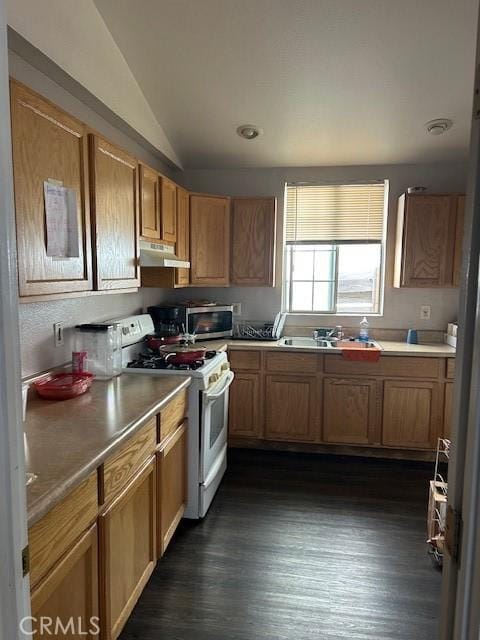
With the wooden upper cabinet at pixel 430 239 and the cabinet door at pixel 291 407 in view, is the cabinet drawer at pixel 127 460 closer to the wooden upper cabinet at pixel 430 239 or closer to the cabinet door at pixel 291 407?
the cabinet door at pixel 291 407

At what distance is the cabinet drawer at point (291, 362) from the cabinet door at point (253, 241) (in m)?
0.66

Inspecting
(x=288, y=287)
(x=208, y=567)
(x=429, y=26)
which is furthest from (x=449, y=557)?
(x=288, y=287)

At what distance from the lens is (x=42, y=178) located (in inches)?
57.9

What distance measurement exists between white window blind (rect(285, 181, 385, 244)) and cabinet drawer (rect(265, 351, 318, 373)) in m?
1.16

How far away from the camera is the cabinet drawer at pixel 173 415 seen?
2002 millimetres

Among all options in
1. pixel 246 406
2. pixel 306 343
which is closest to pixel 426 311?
pixel 306 343

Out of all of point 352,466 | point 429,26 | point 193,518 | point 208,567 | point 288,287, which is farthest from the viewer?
point 288,287

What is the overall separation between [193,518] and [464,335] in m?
2.26

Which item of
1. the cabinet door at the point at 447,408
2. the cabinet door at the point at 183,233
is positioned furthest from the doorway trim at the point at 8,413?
the cabinet door at the point at 447,408

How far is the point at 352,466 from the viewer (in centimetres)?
337

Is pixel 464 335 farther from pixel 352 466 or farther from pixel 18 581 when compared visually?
pixel 352 466

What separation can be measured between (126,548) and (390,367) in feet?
8.00

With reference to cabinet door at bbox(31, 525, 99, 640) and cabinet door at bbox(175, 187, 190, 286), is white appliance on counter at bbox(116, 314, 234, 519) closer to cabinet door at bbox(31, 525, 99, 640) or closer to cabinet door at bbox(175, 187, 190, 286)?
cabinet door at bbox(175, 187, 190, 286)

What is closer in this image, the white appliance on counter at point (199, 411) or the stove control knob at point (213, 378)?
the white appliance on counter at point (199, 411)
